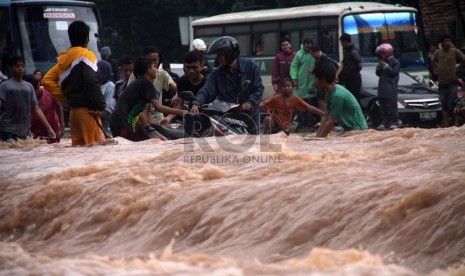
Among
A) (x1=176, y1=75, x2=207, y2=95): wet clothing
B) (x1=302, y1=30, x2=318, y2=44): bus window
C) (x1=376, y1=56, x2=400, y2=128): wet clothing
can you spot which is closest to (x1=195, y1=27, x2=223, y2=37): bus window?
(x1=302, y1=30, x2=318, y2=44): bus window

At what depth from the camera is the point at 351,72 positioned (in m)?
21.4

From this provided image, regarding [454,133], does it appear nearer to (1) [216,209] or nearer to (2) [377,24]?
(1) [216,209]

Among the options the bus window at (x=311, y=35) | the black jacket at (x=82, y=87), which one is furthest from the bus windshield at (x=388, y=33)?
the black jacket at (x=82, y=87)

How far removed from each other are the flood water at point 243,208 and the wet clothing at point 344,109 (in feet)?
2.18

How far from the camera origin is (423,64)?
25.8 meters

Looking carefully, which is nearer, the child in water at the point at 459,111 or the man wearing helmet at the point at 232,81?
the man wearing helmet at the point at 232,81

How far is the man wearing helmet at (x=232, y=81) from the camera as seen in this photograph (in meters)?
12.4

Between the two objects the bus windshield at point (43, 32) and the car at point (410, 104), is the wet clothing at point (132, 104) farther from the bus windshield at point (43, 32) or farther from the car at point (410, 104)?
the bus windshield at point (43, 32)

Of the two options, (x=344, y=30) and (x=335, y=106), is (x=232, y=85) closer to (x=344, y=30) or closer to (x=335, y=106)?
(x=335, y=106)

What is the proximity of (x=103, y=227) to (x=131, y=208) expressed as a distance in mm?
261

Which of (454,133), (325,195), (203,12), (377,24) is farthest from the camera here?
(203,12)

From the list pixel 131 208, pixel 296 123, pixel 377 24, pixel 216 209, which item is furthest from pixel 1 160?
pixel 377 24
